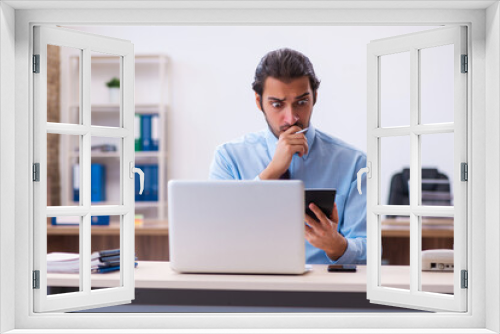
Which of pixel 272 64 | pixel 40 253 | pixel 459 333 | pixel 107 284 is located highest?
pixel 272 64

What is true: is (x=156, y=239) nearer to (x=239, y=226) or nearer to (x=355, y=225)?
(x=355, y=225)

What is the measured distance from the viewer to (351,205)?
136 inches

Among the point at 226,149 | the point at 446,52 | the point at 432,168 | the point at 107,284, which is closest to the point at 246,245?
the point at 107,284

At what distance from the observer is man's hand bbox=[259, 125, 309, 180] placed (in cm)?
362

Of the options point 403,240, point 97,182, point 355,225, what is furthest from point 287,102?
point 97,182

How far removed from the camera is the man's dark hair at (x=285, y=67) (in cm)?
363

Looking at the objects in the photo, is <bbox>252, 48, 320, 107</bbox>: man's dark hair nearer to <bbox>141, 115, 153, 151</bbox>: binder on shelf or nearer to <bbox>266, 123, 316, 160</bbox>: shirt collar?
<bbox>266, 123, 316, 160</bbox>: shirt collar

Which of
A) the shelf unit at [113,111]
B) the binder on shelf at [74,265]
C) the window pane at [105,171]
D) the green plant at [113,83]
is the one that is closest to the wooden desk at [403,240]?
the shelf unit at [113,111]

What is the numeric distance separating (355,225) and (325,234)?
676 mm

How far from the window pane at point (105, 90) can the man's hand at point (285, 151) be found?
2.66 metres

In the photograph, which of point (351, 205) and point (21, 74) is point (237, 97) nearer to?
point (351, 205)

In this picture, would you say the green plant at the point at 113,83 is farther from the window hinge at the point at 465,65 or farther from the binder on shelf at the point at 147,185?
the window hinge at the point at 465,65

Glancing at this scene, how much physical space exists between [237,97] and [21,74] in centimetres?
375

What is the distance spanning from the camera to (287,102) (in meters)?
3.64
